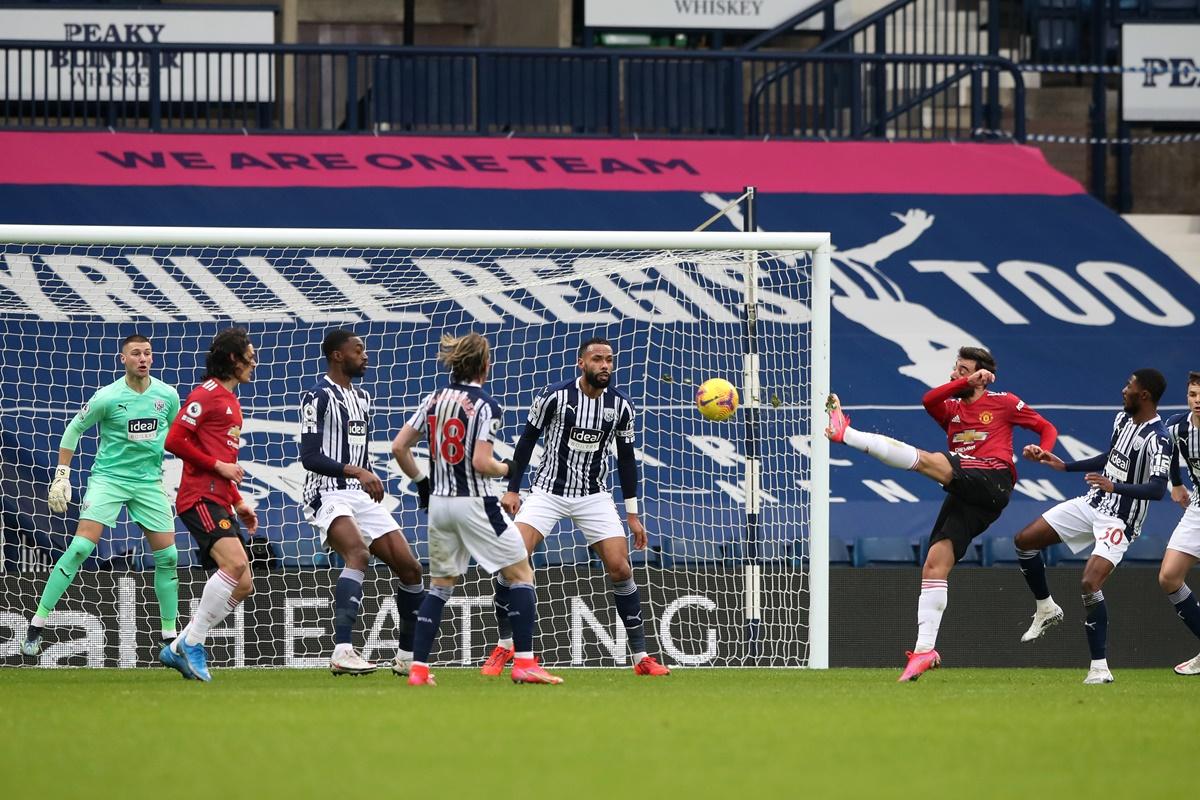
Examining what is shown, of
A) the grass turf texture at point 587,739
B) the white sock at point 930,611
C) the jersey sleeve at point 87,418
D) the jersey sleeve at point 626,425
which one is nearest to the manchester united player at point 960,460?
the white sock at point 930,611

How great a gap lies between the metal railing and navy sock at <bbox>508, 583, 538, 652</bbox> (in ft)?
31.6

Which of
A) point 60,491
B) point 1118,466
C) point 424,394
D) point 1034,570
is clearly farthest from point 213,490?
point 1118,466

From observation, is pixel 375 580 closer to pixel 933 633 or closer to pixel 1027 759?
pixel 933 633

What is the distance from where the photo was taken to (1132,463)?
10.6 meters

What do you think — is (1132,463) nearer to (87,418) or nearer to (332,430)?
(332,430)

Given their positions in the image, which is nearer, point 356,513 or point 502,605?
point 356,513

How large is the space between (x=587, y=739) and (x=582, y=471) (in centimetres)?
398

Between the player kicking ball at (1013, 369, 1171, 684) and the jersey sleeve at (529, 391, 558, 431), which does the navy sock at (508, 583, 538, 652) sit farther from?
the player kicking ball at (1013, 369, 1171, 684)

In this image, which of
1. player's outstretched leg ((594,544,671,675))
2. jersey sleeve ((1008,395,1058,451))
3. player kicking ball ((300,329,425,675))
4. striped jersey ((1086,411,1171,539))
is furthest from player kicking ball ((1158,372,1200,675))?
→ player kicking ball ((300,329,425,675))

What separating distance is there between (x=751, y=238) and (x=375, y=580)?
12.6 ft

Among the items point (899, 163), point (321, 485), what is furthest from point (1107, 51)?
point (321, 485)

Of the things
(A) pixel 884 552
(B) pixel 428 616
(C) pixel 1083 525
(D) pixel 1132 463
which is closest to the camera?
(B) pixel 428 616

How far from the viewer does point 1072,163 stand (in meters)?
21.1

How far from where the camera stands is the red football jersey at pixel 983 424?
32.3 feet
